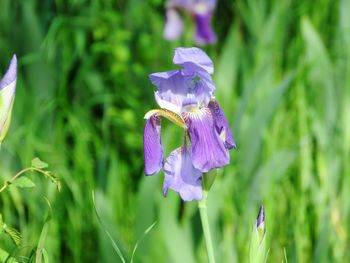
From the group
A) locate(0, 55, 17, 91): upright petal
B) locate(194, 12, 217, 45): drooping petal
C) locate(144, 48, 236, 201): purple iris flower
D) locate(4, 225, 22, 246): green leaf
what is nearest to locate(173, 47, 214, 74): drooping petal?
locate(144, 48, 236, 201): purple iris flower

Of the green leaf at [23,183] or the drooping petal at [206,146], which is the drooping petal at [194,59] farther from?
the green leaf at [23,183]

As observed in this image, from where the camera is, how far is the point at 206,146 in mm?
1042

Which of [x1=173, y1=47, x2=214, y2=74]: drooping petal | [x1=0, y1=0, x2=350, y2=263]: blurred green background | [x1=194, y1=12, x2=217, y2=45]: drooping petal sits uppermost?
[x1=194, y1=12, x2=217, y2=45]: drooping petal

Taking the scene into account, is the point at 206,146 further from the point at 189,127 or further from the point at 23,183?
the point at 23,183

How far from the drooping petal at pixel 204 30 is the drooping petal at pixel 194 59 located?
1784mm

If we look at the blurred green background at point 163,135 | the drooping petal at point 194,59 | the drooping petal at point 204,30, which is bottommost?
the blurred green background at point 163,135

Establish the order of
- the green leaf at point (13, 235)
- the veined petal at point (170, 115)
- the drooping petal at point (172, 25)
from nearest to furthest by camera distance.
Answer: the green leaf at point (13, 235), the veined petal at point (170, 115), the drooping petal at point (172, 25)

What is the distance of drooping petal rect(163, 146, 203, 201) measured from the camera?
1.05 metres

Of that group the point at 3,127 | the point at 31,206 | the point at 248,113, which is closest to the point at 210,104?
the point at 3,127

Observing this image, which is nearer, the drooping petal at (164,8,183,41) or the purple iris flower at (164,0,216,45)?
the drooping petal at (164,8,183,41)

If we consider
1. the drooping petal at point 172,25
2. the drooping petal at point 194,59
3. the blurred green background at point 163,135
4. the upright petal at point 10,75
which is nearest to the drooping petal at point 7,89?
the upright petal at point 10,75

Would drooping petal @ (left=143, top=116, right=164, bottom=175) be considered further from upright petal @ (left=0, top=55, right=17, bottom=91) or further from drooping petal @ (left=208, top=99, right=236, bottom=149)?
upright petal @ (left=0, top=55, right=17, bottom=91)

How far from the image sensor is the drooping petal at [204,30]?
9.48 feet

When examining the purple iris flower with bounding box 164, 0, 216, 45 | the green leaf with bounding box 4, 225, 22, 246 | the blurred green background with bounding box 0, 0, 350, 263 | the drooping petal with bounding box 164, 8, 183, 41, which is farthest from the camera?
the purple iris flower with bounding box 164, 0, 216, 45
